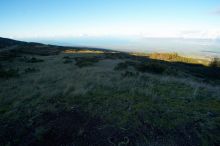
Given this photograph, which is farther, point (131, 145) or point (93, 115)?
point (93, 115)

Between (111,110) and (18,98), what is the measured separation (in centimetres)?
421

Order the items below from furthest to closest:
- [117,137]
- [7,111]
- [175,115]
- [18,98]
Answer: [18,98]
[7,111]
[175,115]
[117,137]

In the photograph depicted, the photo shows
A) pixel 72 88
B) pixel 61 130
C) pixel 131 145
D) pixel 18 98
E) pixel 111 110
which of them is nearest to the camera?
pixel 131 145

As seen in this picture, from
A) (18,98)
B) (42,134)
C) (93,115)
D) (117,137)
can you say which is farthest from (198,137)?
(18,98)

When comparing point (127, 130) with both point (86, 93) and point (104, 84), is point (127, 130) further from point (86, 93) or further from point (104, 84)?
point (104, 84)

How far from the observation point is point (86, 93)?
7379mm

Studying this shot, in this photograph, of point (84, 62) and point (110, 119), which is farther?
point (84, 62)

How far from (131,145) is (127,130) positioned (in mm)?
519

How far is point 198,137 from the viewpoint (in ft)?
14.1

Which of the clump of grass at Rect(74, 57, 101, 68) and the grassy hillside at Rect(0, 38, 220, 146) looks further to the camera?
the clump of grass at Rect(74, 57, 101, 68)

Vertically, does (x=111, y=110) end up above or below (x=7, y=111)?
above

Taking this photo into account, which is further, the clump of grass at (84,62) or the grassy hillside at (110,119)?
the clump of grass at (84,62)

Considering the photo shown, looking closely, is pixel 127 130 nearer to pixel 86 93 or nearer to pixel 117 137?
pixel 117 137

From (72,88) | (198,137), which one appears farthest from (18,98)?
(198,137)
